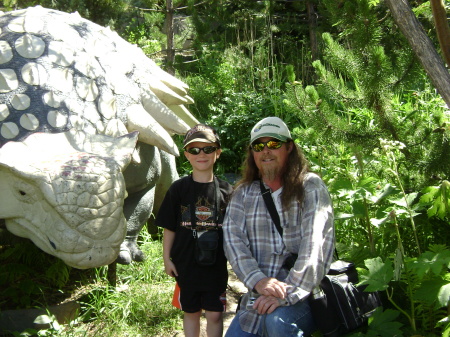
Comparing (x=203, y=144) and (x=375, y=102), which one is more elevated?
(x=375, y=102)

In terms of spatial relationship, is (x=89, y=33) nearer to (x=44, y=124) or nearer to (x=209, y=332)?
(x=44, y=124)

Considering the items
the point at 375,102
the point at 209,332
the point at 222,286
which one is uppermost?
the point at 375,102

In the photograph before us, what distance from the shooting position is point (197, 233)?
2959 millimetres

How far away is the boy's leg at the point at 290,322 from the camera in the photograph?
8.12 feet

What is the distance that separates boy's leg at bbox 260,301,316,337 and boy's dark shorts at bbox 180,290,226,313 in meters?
0.43

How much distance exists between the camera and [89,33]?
414 centimetres

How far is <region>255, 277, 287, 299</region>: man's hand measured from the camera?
2.50 m

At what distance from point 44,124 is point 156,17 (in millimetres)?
6740

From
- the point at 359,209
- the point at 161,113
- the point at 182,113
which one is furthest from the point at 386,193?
the point at 182,113

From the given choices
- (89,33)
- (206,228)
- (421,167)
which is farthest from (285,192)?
(89,33)

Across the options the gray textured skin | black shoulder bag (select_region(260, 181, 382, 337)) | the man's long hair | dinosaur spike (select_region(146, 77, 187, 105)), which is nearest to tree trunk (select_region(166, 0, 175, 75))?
dinosaur spike (select_region(146, 77, 187, 105))

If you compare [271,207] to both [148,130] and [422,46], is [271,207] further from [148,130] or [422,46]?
[148,130]

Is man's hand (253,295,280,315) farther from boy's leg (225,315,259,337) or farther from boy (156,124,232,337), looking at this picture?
boy (156,124,232,337)

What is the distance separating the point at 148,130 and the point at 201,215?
0.99 m
